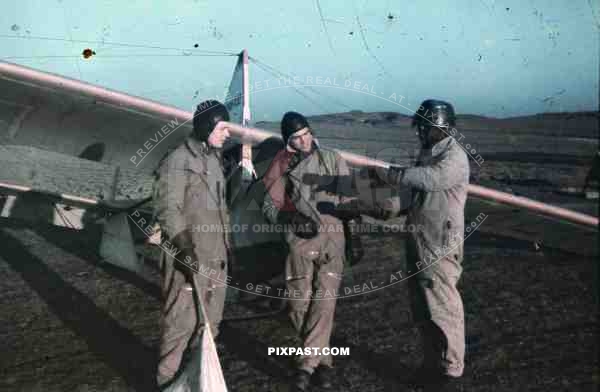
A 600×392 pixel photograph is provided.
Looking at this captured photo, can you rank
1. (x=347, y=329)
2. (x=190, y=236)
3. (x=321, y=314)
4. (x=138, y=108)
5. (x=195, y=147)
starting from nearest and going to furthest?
(x=190, y=236) < (x=195, y=147) < (x=321, y=314) < (x=138, y=108) < (x=347, y=329)

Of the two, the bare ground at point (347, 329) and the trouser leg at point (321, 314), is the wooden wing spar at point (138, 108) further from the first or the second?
the trouser leg at point (321, 314)

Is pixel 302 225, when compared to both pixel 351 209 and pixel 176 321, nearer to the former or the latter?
pixel 351 209

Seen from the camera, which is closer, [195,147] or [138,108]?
[195,147]

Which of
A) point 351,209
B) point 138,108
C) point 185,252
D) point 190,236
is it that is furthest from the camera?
point 138,108

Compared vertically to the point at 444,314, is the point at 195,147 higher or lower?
higher

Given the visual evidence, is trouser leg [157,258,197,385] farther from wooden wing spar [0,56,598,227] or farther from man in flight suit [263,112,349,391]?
wooden wing spar [0,56,598,227]

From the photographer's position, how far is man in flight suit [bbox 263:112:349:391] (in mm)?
3465

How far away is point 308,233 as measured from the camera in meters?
3.46

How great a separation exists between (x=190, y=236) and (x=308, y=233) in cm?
85

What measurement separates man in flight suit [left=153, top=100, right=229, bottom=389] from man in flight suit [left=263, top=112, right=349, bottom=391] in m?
0.49

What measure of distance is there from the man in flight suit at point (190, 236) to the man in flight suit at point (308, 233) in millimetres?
490

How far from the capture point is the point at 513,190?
13672 mm

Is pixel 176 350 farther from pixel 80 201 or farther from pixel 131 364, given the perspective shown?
pixel 80 201

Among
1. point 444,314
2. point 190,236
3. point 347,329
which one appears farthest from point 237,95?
point 444,314
